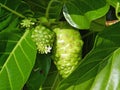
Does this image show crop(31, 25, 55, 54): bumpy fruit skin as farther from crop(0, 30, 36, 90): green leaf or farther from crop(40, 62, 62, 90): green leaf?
crop(40, 62, 62, 90): green leaf

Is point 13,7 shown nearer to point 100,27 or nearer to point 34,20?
point 34,20

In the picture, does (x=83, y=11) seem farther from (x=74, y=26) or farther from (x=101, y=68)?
(x=101, y=68)

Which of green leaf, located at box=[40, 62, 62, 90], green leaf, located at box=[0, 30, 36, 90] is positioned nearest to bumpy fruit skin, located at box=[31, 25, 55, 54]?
green leaf, located at box=[0, 30, 36, 90]

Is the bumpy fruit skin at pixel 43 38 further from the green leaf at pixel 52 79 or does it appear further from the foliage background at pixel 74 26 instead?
the green leaf at pixel 52 79

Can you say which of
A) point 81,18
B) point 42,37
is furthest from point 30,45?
point 81,18

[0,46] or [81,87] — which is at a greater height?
[0,46]

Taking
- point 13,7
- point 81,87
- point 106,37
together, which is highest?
point 13,7

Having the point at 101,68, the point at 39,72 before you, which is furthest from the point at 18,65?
the point at 101,68
